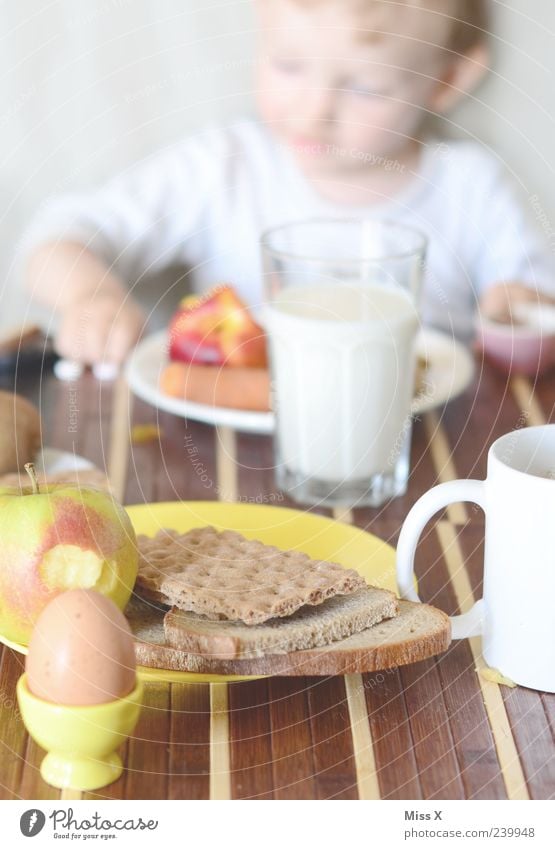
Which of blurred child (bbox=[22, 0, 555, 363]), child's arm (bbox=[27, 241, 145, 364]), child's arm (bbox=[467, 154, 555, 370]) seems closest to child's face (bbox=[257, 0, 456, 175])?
blurred child (bbox=[22, 0, 555, 363])

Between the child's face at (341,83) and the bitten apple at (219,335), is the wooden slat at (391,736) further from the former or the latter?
the child's face at (341,83)

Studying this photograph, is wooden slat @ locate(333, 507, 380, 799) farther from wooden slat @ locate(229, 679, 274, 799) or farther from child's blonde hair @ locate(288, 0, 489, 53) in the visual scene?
child's blonde hair @ locate(288, 0, 489, 53)

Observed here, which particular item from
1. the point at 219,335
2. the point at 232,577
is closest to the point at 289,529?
the point at 232,577

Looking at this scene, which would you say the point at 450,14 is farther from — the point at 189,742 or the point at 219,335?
the point at 189,742

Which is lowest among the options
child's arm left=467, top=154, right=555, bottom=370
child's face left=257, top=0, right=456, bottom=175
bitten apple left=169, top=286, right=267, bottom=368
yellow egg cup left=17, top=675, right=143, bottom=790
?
yellow egg cup left=17, top=675, right=143, bottom=790

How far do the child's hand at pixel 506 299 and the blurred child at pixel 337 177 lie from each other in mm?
61

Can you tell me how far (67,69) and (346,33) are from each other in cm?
35

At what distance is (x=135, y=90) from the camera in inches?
51.8

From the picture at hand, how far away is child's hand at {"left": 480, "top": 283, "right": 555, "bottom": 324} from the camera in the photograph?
1017 mm

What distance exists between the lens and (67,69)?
1.31 metres

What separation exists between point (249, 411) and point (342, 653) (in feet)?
1.24

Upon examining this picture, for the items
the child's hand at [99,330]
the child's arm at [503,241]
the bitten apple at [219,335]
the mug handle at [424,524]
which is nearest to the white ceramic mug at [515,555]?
the mug handle at [424,524]

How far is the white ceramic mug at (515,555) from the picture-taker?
437mm

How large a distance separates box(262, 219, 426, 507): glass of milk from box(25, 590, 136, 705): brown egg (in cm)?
31
